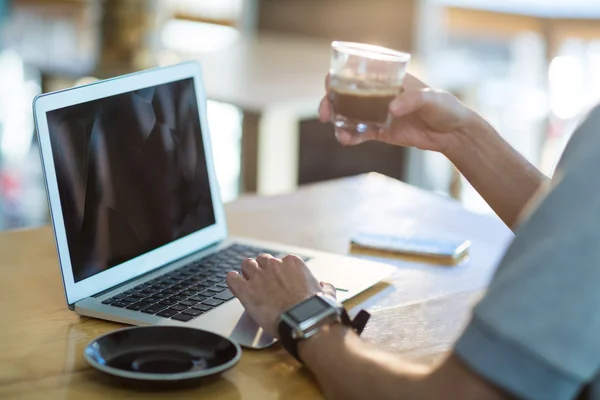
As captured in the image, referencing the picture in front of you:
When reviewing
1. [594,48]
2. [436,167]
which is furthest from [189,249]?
[594,48]

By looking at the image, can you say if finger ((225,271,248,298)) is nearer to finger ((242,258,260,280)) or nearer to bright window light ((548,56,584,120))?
finger ((242,258,260,280))

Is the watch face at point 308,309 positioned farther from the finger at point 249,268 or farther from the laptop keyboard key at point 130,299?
the laptop keyboard key at point 130,299

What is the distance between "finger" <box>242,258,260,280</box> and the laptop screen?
0.58 feet

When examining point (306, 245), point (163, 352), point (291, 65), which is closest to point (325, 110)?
point (306, 245)

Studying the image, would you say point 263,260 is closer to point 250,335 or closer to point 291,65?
A: point 250,335

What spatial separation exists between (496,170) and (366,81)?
235mm

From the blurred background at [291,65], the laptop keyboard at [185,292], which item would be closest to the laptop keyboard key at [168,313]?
the laptop keyboard at [185,292]

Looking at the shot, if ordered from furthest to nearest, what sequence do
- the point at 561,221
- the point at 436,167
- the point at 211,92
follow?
the point at 436,167 < the point at 211,92 < the point at 561,221

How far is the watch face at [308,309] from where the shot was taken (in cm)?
97

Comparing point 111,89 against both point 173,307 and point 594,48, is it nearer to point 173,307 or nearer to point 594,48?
point 173,307

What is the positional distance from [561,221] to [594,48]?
3477 millimetres

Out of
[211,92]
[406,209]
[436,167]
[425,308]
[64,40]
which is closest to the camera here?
[425,308]

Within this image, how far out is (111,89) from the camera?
1173mm

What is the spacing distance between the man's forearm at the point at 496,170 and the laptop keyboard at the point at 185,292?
0.36 metres
